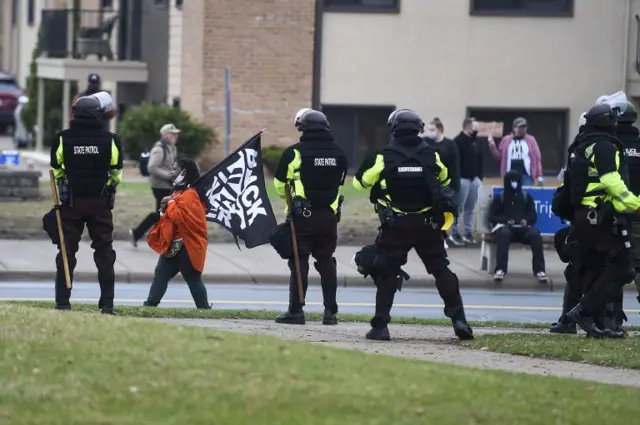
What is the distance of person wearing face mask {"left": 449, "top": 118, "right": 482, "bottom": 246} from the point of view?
22453 millimetres

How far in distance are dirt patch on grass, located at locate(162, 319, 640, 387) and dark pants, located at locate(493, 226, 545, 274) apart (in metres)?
5.74

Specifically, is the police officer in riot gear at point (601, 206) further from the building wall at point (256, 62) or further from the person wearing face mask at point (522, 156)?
the building wall at point (256, 62)

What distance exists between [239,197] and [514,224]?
619 cm

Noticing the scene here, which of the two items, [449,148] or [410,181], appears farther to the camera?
[449,148]

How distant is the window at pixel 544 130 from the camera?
30.0m

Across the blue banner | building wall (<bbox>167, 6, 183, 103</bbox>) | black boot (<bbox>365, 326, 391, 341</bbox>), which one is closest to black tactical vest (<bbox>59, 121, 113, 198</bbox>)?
black boot (<bbox>365, 326, 391, 341</bbox>)

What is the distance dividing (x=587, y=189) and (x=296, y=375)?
4.33 metres

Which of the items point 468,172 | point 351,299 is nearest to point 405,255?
point 351,299

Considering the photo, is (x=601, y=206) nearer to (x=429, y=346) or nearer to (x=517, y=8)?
(x=429, y=346)

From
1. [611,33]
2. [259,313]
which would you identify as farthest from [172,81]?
[259,313]

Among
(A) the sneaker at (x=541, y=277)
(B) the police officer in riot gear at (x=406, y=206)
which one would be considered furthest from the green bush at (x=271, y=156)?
(B) the police officer in riot gear at (x=406, y=206)

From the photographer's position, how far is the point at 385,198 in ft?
38.9

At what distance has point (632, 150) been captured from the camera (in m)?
12.8

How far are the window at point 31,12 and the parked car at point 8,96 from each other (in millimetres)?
2111
